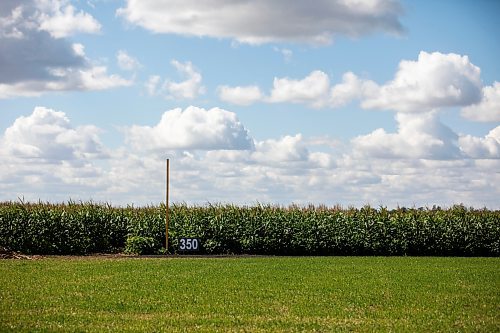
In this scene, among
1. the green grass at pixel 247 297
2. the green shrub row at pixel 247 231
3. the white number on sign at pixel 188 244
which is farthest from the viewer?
the green shrub row at pixel 247 231

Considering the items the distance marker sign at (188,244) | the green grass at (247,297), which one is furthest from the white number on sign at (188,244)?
the green grass at (247,297)

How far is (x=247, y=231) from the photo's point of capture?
1358 inches

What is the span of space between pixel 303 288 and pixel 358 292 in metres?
1.54

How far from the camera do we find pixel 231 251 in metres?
34.5

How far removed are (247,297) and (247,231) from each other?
17266 mm

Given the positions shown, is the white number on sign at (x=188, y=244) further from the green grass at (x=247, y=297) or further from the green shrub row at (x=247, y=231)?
the green grass at (x=247, y=297)

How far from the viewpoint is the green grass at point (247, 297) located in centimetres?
1396

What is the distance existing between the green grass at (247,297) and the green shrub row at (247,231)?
822 centimetres

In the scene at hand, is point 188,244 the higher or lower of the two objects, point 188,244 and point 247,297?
the higher

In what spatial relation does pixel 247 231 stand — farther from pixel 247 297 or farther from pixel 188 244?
pixel 247 297

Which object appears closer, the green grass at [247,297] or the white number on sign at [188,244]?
the green grass at [247,297]

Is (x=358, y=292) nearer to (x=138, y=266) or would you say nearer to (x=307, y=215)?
(x=138, y=266)

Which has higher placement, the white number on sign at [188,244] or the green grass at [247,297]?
the white number on sign at [188,244]

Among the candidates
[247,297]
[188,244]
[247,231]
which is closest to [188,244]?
[188,244]
